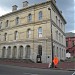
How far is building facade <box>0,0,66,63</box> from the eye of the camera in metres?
40.4

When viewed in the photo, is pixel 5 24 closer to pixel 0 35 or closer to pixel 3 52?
pixel 0 35

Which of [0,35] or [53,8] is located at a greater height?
[53,8]

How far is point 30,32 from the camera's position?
43719 mm

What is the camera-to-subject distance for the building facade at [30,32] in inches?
1590

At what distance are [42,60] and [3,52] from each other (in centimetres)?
1525

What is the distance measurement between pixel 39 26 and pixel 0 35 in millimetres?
16086

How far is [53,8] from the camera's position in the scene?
4381 centimetres

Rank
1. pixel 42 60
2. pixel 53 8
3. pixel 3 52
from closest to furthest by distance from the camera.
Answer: pixel 42 60 → pixel 53 8 → pixel 3 52

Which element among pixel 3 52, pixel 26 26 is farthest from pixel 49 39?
pixel 3 52

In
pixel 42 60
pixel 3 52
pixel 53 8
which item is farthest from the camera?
pixel 3 52

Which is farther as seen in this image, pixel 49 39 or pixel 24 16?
pixel 24 16

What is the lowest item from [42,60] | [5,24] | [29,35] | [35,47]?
[42,60]

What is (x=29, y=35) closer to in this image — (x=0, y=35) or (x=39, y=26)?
(x=39, y=26)

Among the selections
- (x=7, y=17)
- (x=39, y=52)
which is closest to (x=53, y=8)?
(x=39, y=52)
